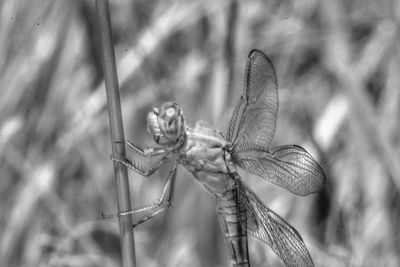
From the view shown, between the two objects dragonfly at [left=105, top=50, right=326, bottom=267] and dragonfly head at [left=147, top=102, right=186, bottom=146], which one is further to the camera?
dragonfly at [left=105, top=50, right=326, bottom=267]

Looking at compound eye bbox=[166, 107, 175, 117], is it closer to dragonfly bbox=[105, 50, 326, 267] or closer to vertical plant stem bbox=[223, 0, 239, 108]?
dragonfly bbox=[105, 50, 326, 267]

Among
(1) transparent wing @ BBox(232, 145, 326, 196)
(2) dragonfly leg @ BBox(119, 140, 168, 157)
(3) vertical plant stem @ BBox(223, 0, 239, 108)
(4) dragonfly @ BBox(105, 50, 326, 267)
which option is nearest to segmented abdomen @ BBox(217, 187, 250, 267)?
(4) dragonfly @ BBox(105, 50, 326, 267)

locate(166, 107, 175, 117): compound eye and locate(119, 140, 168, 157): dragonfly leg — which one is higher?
locate(166, 107, 175, 117): compound eye

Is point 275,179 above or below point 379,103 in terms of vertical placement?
below

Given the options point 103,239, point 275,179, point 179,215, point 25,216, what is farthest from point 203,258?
point 25,216

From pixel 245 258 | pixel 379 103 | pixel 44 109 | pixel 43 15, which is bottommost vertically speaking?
pixel 245 258

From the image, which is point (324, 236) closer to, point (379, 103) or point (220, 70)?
point (379, 103)

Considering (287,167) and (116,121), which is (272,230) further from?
(116,121)
